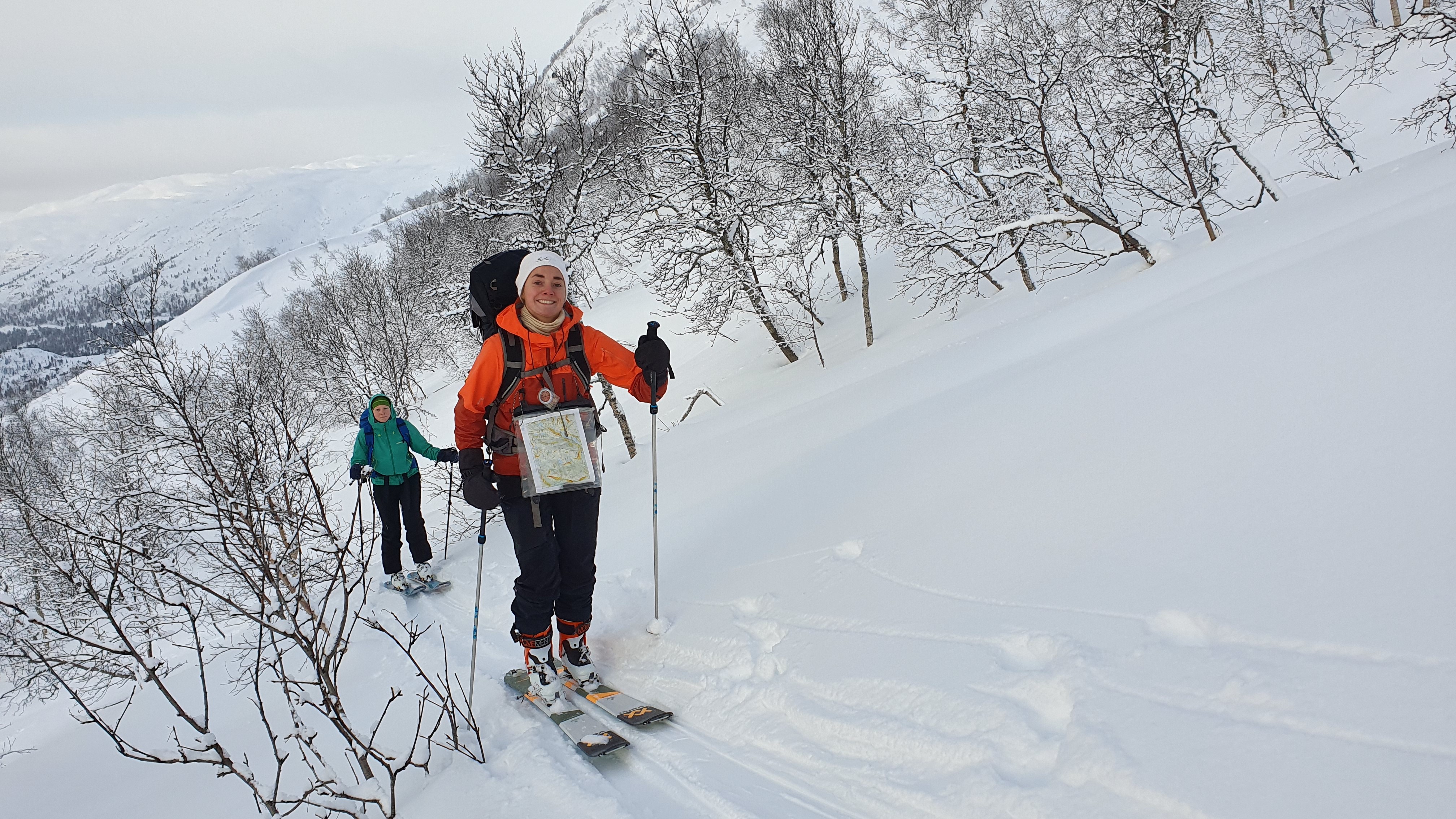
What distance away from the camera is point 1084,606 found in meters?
2.29

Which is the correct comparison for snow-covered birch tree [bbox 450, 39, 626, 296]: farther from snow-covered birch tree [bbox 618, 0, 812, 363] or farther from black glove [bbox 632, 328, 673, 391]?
black glove [bbox 632, 328, 673, 391]

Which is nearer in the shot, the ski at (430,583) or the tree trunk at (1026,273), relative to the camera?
the ski at (430,583)

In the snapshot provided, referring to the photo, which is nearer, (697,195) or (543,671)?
(543,671)

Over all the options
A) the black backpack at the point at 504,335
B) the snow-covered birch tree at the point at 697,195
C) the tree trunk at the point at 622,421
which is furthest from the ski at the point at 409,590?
the snow-covered birch tree at the point at 697,195

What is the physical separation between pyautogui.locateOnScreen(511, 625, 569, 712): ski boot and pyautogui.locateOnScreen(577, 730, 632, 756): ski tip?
1.58 feet

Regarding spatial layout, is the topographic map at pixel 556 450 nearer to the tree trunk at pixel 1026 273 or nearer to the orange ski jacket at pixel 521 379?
the orange ski jacket at pixel 521 379

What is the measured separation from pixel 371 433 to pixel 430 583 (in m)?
1.46

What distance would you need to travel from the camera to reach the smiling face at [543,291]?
3305mm

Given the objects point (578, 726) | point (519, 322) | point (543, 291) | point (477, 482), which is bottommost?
point (578, 726)

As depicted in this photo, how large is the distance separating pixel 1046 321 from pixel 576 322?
560cm

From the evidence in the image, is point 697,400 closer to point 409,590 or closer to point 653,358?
point 409,590

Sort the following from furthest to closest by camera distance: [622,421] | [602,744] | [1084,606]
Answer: [622,421]
[602,744]
[1084,606]

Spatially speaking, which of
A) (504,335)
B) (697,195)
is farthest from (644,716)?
(697,195)

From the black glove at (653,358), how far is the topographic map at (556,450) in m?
0.45
